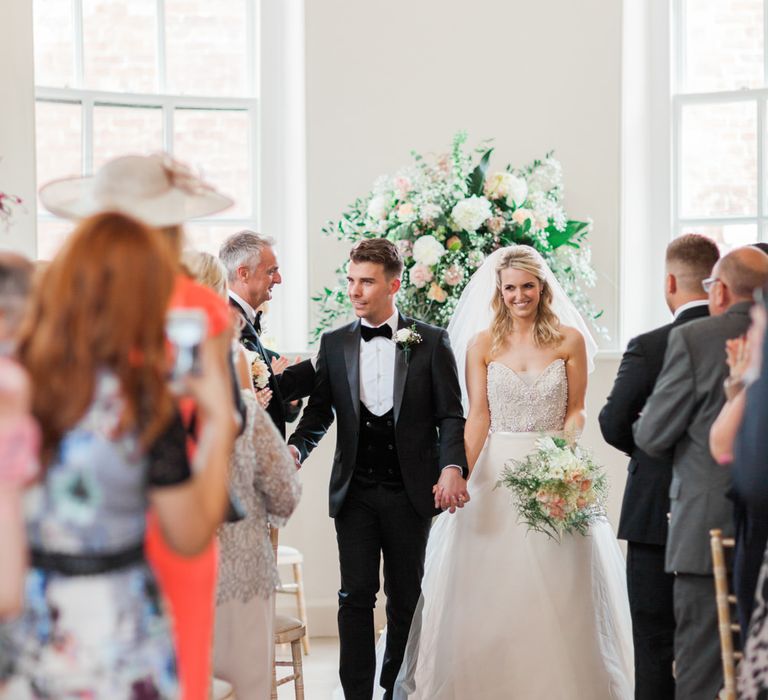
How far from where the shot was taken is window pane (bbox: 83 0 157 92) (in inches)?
243

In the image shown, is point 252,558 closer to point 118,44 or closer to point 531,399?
point 531,399

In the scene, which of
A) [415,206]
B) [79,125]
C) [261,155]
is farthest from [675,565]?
[79,125]

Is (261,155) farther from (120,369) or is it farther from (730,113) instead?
(120,369)

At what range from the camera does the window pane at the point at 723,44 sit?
6.40 m

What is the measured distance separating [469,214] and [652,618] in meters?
2.31

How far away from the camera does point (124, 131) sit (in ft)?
20.4

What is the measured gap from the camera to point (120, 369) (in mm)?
1677

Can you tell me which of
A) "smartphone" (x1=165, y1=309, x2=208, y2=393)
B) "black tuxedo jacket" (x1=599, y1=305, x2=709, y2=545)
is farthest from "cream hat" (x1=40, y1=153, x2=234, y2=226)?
"black tuxedo jacket" (x1=599, y1=305, x2=709, y2=545)

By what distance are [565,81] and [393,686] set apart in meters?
3.52

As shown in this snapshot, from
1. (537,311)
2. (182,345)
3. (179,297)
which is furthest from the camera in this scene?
(537,311)

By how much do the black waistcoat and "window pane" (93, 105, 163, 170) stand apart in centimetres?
273

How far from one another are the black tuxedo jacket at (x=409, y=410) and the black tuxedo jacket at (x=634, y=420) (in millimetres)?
769

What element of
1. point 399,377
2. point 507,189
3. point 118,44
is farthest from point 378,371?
point 118,44

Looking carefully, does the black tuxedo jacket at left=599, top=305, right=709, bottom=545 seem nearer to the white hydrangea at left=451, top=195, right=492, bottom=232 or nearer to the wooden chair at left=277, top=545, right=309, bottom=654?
the white hydrangea at left=451, top=195, right=492, bottom=232
